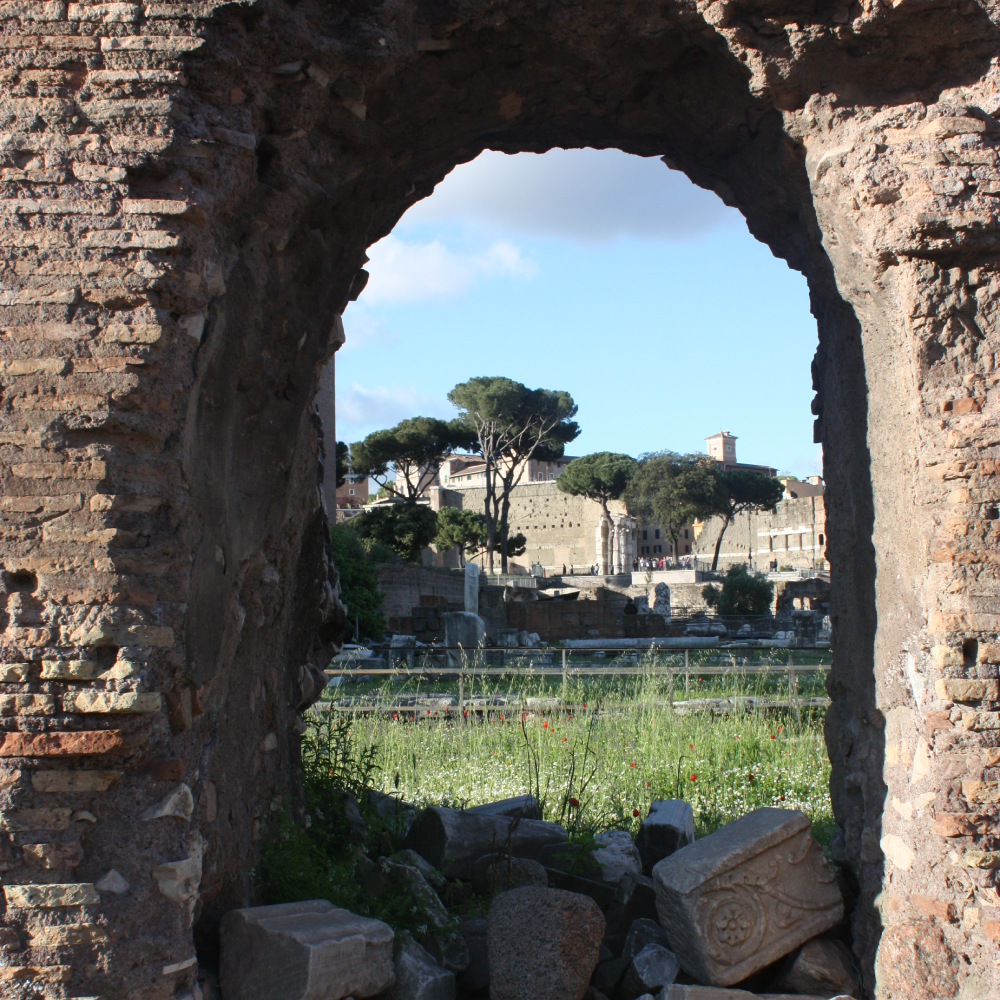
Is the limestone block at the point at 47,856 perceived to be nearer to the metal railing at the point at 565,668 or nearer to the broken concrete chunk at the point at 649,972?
the broken concrete chunk at the point at 649,972

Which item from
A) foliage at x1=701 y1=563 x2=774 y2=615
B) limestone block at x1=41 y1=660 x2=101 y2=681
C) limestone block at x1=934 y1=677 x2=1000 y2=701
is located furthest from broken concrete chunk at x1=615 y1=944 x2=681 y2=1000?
foliage at x1=701 y1=563 x2=774 y2=615

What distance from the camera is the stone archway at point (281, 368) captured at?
8.68 feet

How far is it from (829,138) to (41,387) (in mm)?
2777

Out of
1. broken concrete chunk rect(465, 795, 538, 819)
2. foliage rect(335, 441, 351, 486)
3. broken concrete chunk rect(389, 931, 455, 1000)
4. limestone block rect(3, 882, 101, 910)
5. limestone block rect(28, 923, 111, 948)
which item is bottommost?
broken concrete chunk rect(389, 931, 455, 1000)

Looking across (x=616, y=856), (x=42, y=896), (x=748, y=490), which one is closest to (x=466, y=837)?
(x=616, y=856)

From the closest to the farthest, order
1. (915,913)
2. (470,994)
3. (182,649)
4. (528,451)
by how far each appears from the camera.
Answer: (182,649), (915,913), (470,994), (528,451)

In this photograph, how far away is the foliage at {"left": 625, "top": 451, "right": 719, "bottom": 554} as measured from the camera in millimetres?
43000

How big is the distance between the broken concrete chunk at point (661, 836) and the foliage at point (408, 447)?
3063 centimetres

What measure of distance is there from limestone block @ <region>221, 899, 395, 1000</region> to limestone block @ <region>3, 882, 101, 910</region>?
1.90ft

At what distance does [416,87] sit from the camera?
3.63 metres

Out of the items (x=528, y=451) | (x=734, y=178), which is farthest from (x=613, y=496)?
(x=734, y=178)

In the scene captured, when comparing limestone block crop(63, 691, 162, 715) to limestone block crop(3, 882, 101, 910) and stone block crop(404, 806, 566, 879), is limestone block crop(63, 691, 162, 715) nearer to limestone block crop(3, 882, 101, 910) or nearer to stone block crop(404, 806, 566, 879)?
limestone block crop(3, 882, 101, 910)

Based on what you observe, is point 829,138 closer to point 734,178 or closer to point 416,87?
point 734,178

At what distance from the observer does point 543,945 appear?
3219mm
